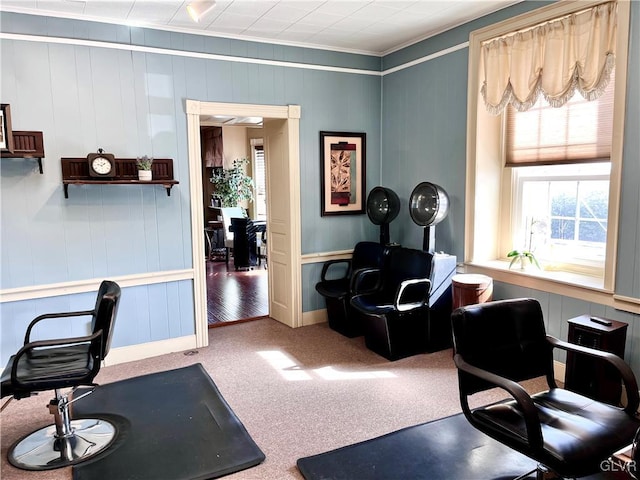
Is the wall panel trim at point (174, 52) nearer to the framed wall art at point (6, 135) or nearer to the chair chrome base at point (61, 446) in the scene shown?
the framed wall art at point (6, 135)

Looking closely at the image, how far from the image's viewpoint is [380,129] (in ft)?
16.1

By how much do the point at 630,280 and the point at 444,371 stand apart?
1.40 meters

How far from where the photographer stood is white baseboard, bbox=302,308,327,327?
4.75m

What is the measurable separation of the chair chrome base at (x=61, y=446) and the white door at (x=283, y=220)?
221 cm

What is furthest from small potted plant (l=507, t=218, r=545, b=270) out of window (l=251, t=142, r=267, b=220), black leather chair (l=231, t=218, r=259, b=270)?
window (l=251, t=142, r=267, b=220)

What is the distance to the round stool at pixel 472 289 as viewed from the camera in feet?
11.6

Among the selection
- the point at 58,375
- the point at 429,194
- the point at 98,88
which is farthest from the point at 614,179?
the point at 98,88

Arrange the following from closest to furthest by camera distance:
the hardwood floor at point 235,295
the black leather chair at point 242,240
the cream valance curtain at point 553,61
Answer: the cream valance curtain at point 553,61
the hardwood floor at point 235,295
the black leather chair at point 242,240

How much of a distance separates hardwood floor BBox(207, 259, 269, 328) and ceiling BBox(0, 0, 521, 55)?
2.78 m

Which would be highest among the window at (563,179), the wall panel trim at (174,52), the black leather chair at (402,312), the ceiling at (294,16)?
the ceiling at (294,16)

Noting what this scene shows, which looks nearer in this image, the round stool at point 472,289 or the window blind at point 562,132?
the window blind at point 562,132

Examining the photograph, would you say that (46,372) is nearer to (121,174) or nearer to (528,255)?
(121,174)

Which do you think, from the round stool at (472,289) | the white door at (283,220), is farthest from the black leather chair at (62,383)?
the round stool at (472,289)

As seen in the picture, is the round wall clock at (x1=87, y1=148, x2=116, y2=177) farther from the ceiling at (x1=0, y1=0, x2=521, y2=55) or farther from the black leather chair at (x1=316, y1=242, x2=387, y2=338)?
the black leather chair at (x1=316, y1=242, x2=387, y2=338)
